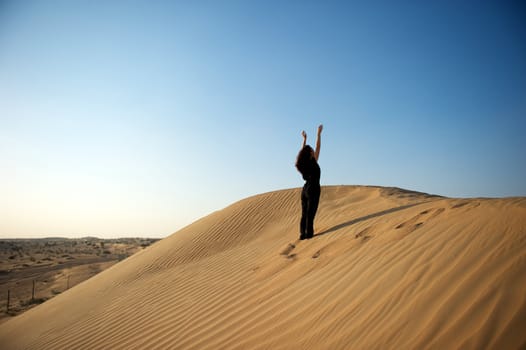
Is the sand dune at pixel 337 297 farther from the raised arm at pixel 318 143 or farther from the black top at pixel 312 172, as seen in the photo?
the raised arm at pixel 318 143

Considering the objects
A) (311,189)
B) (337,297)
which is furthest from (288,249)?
(337,297)

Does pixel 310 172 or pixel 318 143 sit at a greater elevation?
pixel 318 143

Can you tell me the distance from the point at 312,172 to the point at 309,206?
0.69 meters

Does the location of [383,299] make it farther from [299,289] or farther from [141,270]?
[141,270]

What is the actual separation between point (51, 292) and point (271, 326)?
1578 centimetres

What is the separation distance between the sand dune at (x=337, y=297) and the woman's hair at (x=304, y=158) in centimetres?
144

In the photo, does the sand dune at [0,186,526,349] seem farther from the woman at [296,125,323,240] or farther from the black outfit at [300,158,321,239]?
the woman at [296,125,323,240]

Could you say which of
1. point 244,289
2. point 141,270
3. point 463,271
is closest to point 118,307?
point 141,270

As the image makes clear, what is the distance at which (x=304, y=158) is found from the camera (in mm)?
5641

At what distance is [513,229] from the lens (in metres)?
2.80

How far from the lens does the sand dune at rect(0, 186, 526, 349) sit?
6.70ft

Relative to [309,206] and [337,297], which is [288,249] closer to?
[309,206]

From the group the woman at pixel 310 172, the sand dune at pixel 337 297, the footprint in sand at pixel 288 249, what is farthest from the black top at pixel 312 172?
the footprint in sand at pixel 288 249

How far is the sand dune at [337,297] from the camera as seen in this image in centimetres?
204
